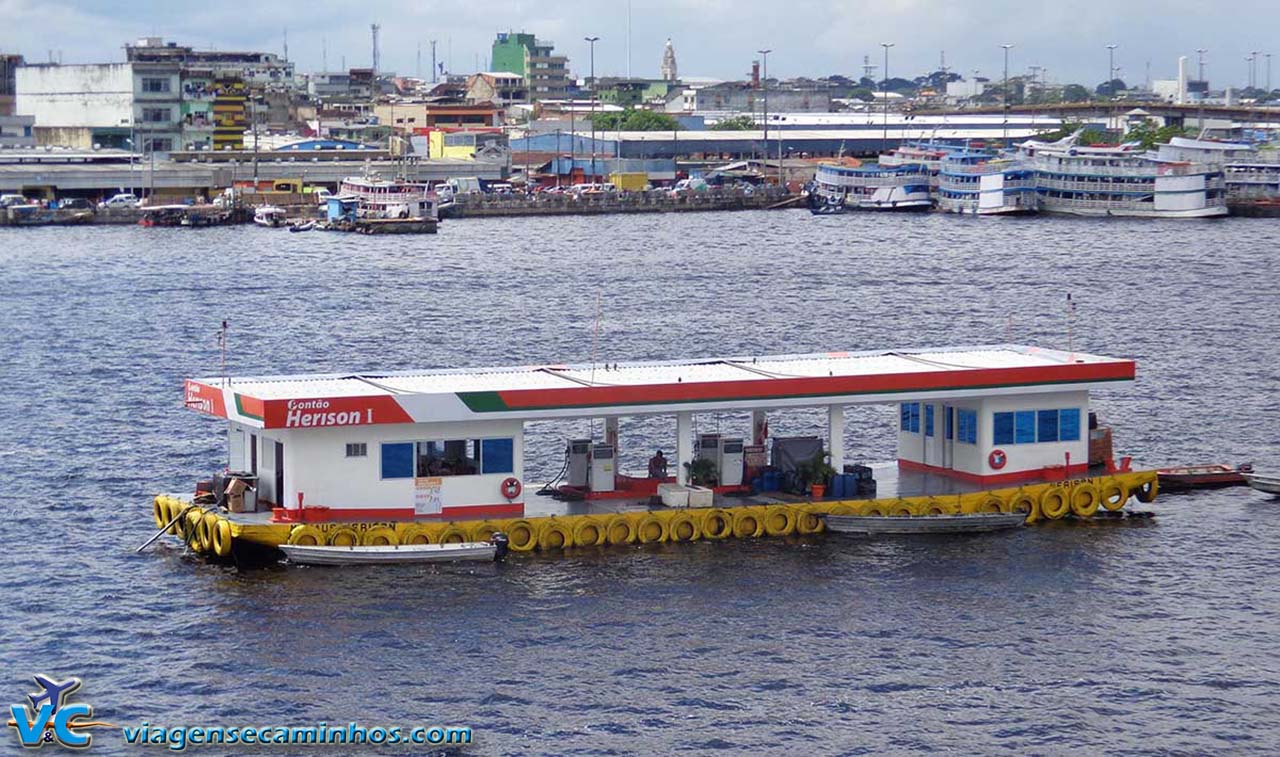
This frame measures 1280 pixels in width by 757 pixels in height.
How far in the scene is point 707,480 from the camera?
45.0 m

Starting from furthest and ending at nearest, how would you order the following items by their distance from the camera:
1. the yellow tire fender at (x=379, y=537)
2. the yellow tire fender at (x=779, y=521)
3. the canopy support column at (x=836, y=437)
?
1. the canopy support column at (x=836, y=437)
2. the yellow tire fender at (x=779, y=521)
3. the yellow tire fender at (x=379, y=537)

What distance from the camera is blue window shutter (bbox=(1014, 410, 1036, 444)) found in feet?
152

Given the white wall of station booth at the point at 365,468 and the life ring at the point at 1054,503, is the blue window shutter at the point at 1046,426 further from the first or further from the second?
the white wall of station booth at the point at 365,468

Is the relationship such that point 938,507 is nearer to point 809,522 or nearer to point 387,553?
point 809,522

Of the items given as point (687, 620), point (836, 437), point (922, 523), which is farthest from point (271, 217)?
point (687, 620)

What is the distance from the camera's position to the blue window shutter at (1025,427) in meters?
46.4

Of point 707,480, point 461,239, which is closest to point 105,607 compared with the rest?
point 707,480

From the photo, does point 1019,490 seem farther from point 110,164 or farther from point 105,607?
point 110,164

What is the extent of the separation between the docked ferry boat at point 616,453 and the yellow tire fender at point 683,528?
5cm

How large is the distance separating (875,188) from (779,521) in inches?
5820

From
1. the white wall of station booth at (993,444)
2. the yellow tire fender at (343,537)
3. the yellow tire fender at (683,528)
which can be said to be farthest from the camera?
the white wall of station booth at (993,444)

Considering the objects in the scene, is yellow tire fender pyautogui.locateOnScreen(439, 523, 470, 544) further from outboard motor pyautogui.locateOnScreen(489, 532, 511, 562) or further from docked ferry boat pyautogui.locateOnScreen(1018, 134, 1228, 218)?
docked ferry boat pyautogui.locateOnScreen(1018, 134, 1228, 218)

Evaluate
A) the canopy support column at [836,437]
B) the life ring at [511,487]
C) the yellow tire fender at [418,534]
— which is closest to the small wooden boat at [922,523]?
the canopy support column at [836,437]

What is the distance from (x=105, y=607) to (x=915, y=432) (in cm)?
1988
